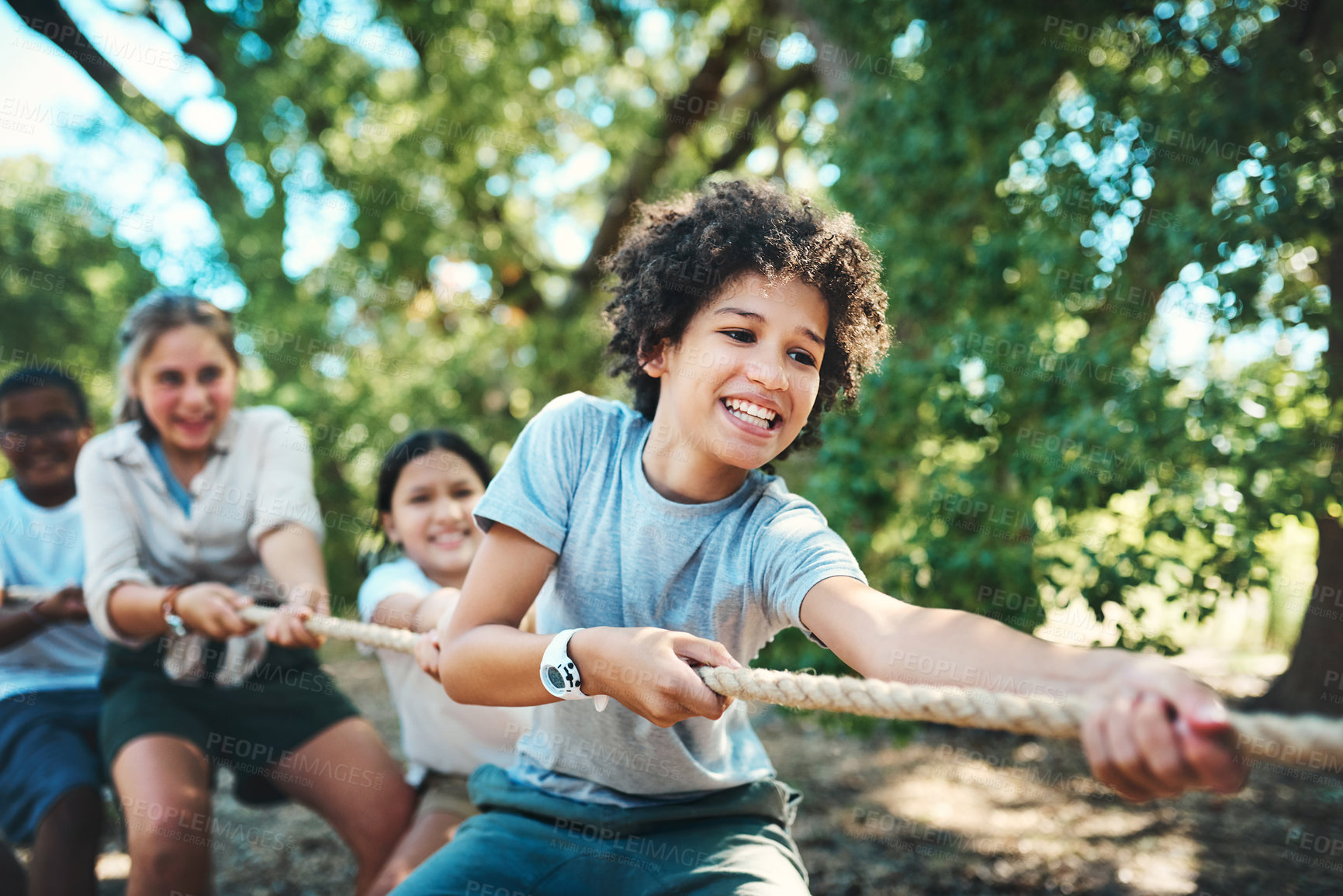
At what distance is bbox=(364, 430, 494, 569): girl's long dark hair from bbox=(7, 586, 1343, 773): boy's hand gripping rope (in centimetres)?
159

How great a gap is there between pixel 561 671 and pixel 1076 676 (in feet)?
2.52

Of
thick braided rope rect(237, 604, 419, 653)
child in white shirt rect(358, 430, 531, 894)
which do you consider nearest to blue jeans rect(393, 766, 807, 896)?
thick braided rope rect(237, 604, 419, 653)

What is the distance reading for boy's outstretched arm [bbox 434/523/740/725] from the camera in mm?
1320

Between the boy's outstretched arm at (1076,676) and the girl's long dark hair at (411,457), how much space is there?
1.56 metres

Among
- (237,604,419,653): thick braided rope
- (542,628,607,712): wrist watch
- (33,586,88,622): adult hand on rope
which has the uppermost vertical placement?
(542,628,607,712): wrist watch

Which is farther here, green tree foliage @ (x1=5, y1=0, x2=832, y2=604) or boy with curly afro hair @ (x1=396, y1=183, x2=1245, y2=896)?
green tree foliage @ (x1=5, y1=0, x2=832, y2=604)

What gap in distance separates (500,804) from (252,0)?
21.5 ft

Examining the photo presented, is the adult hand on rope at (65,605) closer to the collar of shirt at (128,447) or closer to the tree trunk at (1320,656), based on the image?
the collar of shirt at (128,447)

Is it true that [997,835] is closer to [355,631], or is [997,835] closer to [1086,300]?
[1086,300]

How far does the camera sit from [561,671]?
143 cm

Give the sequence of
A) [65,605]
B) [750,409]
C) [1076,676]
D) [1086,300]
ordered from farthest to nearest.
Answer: [1086,300] → [65,605] → [750,409] → [1076,676]

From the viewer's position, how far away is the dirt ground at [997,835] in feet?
10.9

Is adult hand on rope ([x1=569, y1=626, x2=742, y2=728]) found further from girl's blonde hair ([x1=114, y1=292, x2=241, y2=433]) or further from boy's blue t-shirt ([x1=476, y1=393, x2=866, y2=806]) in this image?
girl's blonde hair ([x1=114, y1=292, x2=241, y2=433])

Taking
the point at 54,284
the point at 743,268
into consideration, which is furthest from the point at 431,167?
the point at 743,268
